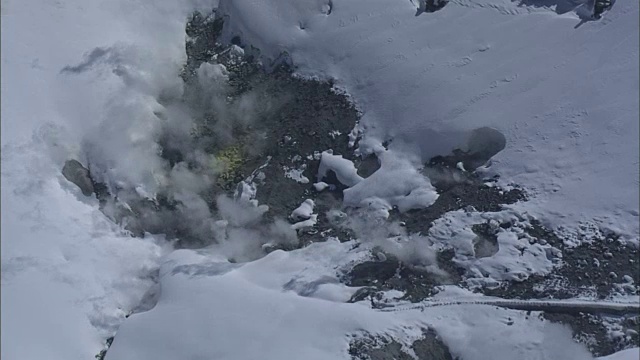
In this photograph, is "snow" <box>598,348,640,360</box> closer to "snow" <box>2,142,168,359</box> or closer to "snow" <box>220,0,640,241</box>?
"snow" <box>220,0,640,241</box>

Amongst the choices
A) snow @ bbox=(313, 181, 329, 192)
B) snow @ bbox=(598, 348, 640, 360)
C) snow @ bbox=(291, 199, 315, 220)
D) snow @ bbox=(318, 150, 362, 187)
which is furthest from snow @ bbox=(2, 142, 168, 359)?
snow @ bbox=(598, 348, 640, 360)

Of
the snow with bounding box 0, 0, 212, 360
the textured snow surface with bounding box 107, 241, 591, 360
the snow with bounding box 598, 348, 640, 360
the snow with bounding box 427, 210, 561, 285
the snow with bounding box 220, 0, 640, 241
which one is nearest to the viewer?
the textured snow surface with bounding box 107, 241, 591, 360

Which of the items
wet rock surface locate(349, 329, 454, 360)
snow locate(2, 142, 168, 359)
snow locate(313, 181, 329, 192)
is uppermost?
snow locate(313, 181, 329, 192)

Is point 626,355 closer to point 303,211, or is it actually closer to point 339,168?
point 339,168

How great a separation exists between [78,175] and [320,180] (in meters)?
3.79

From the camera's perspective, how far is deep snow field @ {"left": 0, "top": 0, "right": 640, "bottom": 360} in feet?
27.7

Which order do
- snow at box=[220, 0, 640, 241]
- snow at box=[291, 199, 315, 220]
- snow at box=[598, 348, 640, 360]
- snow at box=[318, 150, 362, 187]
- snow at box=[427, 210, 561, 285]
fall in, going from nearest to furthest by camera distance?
snow at box=[598, 348, 640, 360], snow at box=[427, 210, 561, 285], snow at box=[220, 0, 640, 241], snow at box=[291, 199, 315, 220], snow at box=[318, 150, 362, 187]

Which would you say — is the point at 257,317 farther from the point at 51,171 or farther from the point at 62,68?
the point at 62,68

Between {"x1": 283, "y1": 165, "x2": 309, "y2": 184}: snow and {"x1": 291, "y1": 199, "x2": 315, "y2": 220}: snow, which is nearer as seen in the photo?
{"x1": 291, "y1": 199, "x2": 315, "y2": 220}: snow

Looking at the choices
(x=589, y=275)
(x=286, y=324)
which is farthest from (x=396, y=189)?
(x=589, y=275)

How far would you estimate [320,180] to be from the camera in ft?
31.4

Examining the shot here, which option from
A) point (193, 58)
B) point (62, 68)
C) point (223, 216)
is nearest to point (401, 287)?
point (223, 216)

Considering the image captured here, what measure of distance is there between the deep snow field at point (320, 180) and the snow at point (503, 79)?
33 mm

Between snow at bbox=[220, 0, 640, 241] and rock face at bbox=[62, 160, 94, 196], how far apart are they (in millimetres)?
3474
